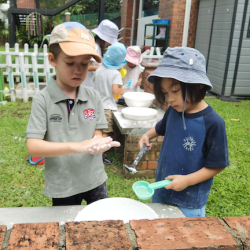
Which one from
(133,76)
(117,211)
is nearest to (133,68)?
(133,76)

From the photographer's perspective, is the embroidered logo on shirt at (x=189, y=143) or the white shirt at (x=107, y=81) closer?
the embroidered logo on shirt at (x=189, y=143)

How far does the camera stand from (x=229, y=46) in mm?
6957

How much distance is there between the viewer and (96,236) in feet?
2.80

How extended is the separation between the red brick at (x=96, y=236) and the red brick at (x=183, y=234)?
2.0 inches

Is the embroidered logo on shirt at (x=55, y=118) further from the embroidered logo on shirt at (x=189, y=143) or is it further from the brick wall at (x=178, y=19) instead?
the brick wall at (x=178, y=19)

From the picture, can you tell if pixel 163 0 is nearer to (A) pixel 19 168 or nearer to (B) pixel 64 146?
(A) pixel 19 168

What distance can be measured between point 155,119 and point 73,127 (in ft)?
6.34

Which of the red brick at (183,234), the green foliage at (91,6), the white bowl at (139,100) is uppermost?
the green foliage at (91,6)

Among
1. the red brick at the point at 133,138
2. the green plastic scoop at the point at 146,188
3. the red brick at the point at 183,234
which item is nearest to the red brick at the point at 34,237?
the red brick at the point at 183,234

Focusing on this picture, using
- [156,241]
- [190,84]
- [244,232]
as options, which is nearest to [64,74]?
[190,84]

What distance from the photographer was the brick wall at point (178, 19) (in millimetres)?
8258

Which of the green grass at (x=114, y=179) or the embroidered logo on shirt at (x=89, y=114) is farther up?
the embroidered logo on shirt at (x=89, y=114)

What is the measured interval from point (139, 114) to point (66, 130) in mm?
1804

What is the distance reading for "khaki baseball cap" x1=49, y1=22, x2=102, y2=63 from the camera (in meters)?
1.41
